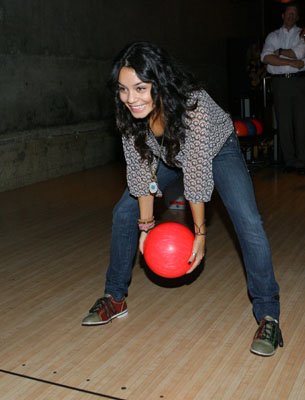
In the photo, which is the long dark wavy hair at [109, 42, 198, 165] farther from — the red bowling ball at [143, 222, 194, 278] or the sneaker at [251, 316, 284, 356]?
the sneaker at [251, 316, 284, 356]

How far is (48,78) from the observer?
221 inches

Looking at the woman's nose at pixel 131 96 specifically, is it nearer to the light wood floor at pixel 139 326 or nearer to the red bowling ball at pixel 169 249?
the red bowling ball at pixel 169 249

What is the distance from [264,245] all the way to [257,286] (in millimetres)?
155

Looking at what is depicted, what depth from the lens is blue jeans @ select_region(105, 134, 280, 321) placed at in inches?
71.2

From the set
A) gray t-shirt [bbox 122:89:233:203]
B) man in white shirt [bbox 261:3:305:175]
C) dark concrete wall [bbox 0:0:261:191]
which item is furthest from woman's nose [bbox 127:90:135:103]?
man in white shirt [bbox 261:3:305:175]

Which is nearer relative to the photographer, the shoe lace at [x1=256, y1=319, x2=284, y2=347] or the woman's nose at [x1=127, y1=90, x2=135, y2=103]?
the woman's nose at [x1=127, y1=90, x2=135, y2=103]

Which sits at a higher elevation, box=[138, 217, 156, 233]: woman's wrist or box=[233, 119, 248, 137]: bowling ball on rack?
box=[138, 217, 156, 233]: woman's wrist

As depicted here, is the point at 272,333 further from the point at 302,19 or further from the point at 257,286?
the point at 302,19

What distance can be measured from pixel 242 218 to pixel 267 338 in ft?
1.32

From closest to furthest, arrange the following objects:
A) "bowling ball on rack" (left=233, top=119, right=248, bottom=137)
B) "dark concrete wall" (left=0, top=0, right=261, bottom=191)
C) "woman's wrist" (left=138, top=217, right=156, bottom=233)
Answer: "woman's wrist" (left=138, top=217, right=156, bottom=233) < "dark concrete wall" (left=0, top=0, right=261, bottom=191) < "bowling ball on rack" (left=233, top=119, right=248, bottom=137)

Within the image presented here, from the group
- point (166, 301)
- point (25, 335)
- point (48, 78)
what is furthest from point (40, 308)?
point (48, 78)

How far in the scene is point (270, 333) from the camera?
1848 millimetres

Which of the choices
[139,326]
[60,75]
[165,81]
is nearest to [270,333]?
[139,326]

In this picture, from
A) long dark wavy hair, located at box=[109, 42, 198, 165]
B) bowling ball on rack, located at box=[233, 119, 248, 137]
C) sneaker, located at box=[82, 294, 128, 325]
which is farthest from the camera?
bowling ball on rack, located at box=[233, 119, 248, 137]
